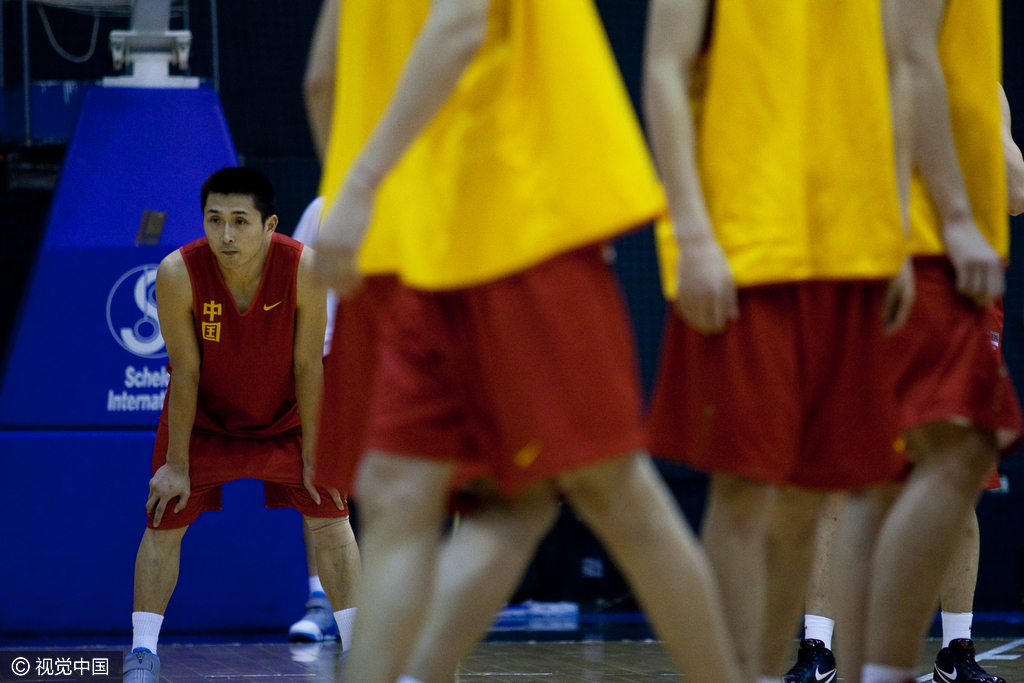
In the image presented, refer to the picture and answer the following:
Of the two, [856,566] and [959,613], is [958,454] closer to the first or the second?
[856,566]

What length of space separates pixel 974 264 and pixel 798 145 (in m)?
0.39

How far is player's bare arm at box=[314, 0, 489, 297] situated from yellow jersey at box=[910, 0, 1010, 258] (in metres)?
0.99

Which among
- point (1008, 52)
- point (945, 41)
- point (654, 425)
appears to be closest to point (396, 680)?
point (654, 425)

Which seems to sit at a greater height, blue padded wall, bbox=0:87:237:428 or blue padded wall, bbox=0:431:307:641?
→ blue padded wall, bbox=0:87:237:428

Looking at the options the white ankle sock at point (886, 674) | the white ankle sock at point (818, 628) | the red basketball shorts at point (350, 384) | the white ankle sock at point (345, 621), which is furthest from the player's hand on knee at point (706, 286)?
the white ankle sock at point (345, 621)

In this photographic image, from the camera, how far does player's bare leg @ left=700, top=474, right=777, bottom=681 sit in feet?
6.61

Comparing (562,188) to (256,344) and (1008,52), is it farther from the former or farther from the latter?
(1008,52)

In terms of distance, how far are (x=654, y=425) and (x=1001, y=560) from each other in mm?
5089

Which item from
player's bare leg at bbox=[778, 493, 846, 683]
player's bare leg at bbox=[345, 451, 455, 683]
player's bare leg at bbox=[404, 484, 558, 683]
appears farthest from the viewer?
player's bare leg at bbox=[778, 493, 846, 683]

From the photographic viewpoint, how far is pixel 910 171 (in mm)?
2285

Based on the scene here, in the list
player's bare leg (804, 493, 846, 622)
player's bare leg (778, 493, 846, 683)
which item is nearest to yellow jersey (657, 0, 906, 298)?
player's bare leg (778, 493, 846, 683)

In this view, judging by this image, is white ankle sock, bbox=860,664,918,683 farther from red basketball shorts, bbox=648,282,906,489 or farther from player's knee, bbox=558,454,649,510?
player's knee, bbox=558,454,649,510

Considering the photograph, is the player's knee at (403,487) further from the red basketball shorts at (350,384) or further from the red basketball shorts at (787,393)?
the red basketball shorts at (787,393)
